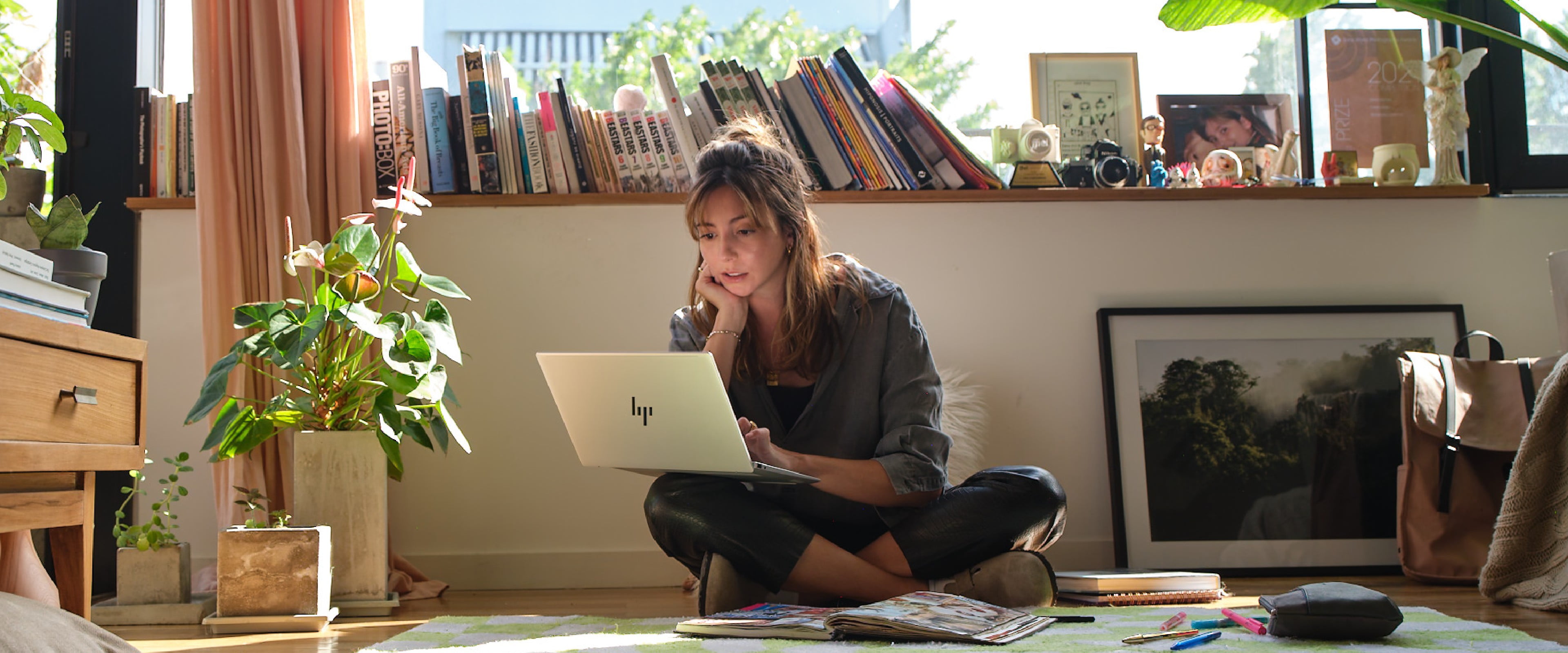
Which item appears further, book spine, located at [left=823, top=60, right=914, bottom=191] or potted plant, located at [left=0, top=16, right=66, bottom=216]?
book spine, located at [left=823, top=60, right=914, bottom=191]

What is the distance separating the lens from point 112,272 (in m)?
2.25

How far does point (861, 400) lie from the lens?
1721 millimetres

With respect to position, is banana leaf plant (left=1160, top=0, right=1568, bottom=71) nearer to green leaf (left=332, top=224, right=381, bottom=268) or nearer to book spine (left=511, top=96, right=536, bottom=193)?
book spine (left=511, top=96, right=536, bottom=193)

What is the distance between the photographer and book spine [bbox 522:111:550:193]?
7.54 feet

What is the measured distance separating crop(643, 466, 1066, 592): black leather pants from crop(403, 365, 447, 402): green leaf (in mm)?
398

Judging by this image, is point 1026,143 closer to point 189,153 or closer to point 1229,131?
point 1229,131

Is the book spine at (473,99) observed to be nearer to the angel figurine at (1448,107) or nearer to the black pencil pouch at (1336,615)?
the black pencil pouch at (1336,615)

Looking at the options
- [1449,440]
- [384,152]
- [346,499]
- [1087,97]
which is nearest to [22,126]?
[346,499]

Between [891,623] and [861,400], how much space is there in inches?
19.3

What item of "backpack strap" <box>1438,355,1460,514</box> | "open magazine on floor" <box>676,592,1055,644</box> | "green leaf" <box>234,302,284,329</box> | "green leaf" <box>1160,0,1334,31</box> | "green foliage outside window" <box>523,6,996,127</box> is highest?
"green foliage outside window" <box>523,6,996,127</box>

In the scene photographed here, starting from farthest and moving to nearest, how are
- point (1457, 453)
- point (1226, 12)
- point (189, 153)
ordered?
point (189, 153), point (1457, 453), point (1226, 12)

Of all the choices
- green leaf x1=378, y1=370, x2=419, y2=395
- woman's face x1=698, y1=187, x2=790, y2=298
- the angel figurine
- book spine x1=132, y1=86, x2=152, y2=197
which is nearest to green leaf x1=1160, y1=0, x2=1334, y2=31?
the angel figurine

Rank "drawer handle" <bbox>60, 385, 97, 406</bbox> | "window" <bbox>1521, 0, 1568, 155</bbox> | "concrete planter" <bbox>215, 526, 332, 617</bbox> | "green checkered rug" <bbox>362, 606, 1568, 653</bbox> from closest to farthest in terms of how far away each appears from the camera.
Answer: "green checkered rug" <bbox>362, 606, 1568, 653</bbox>
"drawer handle" <bbox>60, 385, 97, 406</bbox>
"concrete planter" <bbox>215, 526, 332, 617</bbox>
"window" <bbox>1521, 0, 1568, 155</bbox>

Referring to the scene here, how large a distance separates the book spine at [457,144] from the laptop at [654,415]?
2.89 ft
